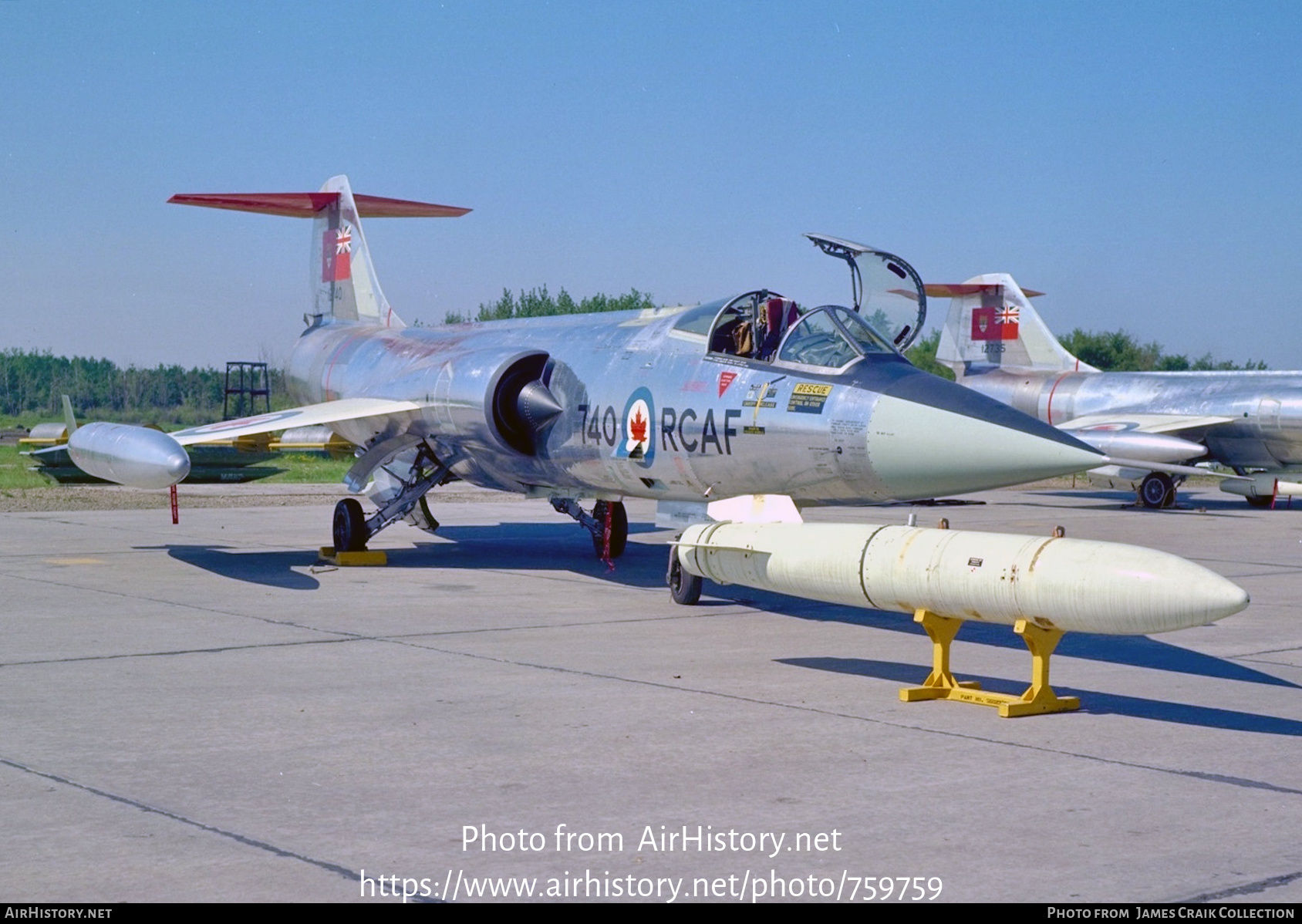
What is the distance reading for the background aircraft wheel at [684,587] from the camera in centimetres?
1131

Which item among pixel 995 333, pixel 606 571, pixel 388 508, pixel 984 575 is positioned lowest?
pixel 606 571

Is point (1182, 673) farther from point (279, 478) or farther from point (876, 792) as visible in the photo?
point (279, 478)

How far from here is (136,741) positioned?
6094 mm

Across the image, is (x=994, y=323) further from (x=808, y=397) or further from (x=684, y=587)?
(x=808, y=397)

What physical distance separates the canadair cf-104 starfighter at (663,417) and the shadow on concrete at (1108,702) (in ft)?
4.43

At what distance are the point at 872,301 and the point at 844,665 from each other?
4.02 metres

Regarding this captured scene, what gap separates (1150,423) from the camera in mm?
26609

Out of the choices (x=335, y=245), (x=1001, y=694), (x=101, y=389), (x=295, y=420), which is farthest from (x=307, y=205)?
(x=101, y=389)

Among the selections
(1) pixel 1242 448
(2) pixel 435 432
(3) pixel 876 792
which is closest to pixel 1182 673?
(3) pixel 876 792

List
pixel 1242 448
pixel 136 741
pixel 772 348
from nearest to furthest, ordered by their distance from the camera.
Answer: pixel 136 741 → pixel 772 348 → pixel 1242 448

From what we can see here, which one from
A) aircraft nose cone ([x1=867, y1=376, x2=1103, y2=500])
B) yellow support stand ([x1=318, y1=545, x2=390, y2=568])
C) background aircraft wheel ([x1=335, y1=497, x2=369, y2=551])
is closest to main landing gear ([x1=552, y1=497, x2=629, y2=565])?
yellow support stand ([x1=318, y1=545, x2=390, y2=568])

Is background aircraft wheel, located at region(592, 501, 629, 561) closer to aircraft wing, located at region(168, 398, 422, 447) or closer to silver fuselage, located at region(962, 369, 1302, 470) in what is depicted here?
aircraft wing, located at region(168, 398, 422, 447)

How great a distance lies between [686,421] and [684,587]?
1.43m

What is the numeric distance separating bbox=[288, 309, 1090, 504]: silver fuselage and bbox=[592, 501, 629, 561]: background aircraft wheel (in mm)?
1273
